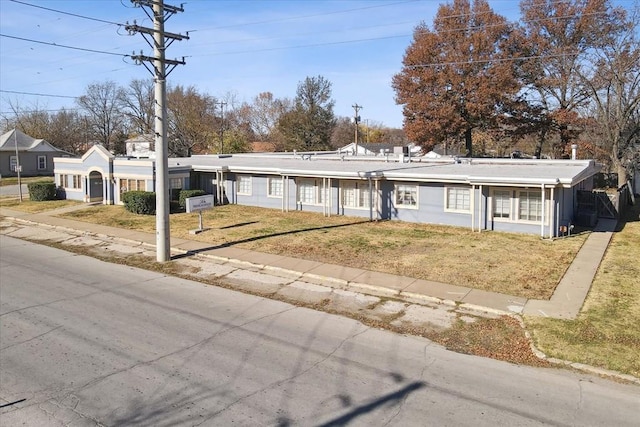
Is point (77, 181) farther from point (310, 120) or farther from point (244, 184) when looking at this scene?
point (310, 120)

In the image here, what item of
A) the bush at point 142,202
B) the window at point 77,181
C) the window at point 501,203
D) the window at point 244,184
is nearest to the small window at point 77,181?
the window at point 77,181

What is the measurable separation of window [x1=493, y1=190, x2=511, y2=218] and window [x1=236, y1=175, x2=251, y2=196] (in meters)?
14.8

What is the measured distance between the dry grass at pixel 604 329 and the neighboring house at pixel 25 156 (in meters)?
55.5

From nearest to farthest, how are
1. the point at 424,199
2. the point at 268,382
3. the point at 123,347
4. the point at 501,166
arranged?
Answer: the point at 268,382, the point at 123,347, the point at 424,199, the point at 501,166

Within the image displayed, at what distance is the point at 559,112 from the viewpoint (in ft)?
127

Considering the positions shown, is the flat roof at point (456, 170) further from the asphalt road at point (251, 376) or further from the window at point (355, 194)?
the asphalt road at point (251, 376)

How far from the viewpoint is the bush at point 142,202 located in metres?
28.5

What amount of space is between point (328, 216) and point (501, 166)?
9182 millimetres

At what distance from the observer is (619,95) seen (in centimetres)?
3100

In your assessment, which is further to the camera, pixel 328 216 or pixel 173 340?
pixel 328 216

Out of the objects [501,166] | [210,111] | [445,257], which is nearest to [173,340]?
[445,257]

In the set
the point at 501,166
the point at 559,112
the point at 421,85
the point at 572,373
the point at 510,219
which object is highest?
the point at 421,85

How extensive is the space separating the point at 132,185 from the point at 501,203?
21.5 m

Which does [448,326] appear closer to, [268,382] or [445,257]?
[268,382]
